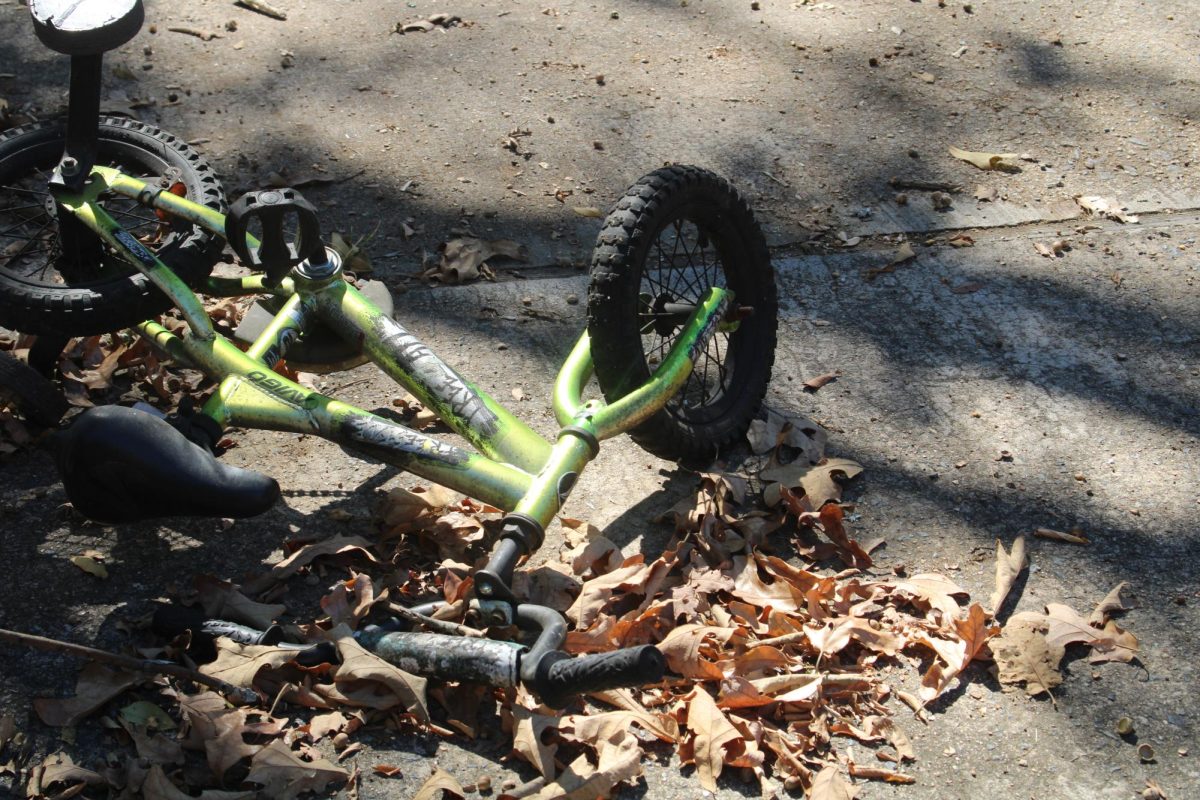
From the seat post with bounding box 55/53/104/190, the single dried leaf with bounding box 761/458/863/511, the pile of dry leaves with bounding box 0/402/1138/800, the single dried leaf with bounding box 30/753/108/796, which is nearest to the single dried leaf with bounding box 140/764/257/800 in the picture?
the pile of dry leaves with bounding box 0/402/1138/800

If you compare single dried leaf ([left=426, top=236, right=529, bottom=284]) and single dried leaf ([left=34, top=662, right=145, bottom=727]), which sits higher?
single dried leaf ([left=426, top=236, right=529, bottom=284])

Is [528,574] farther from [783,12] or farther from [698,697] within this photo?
[783,12]

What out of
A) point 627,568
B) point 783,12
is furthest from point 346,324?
point 783,12

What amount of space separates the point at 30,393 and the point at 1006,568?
9.99 ft

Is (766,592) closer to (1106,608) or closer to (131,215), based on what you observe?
(1106,608)

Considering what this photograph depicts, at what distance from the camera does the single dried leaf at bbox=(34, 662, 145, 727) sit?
2883 mm

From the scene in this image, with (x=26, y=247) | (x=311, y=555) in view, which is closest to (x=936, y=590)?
(x=311, y=555)

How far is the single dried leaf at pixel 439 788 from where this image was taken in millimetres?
2758

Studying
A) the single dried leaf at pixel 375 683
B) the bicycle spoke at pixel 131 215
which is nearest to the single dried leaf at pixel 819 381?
the single dried leaf at pixel 375 683

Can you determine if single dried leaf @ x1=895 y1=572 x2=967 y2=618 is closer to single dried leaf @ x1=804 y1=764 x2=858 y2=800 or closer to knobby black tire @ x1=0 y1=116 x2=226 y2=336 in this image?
single dried leaf @ x1=804 y1=764 x2=858 y2=800

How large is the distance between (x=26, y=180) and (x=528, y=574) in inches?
91.4

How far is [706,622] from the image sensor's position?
330 cm

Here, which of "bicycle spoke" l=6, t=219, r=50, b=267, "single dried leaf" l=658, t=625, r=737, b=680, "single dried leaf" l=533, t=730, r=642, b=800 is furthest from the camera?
"bicycle spoke" l=6, t=219, r=50, b=267

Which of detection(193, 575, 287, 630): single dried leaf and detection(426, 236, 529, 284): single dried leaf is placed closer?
detection(193, 575, 287, 630): single dried leaf
